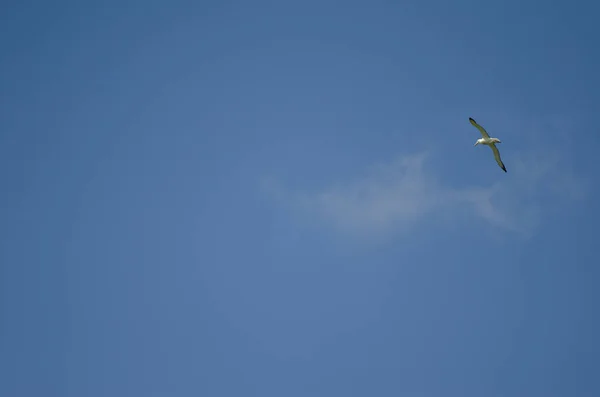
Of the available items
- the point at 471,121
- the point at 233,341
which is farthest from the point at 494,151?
the point at 233,341

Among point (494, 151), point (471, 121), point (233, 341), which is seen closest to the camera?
point (471, 121)

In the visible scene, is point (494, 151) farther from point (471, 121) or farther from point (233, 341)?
point (233, 341)

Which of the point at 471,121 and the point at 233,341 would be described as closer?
the point at 471,121

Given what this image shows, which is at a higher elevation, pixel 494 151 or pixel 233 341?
pixel 233 341

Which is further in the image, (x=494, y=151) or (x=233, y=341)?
(x=233, y=341)

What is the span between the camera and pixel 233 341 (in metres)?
114

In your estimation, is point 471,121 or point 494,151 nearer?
point 471,121

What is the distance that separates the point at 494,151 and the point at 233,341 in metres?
84.0

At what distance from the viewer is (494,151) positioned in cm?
3612

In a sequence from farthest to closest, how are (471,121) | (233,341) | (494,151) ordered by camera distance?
(233,341) → (494,151) → (471,121)

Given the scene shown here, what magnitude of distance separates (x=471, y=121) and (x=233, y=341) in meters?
86.6

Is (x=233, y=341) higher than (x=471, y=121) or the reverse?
higher

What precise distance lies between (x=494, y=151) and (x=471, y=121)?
3580 mm
